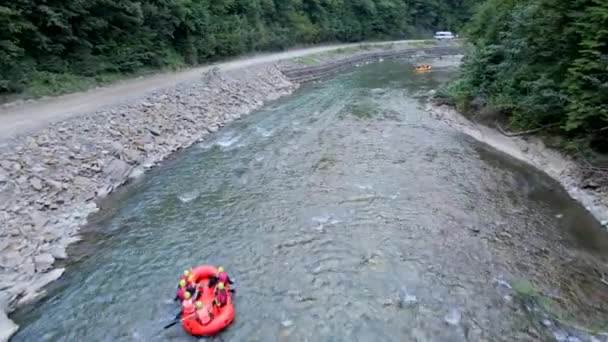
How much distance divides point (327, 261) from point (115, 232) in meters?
5.79

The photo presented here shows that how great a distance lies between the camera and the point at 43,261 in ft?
31.9

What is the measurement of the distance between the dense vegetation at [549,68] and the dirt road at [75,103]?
52.0 ft

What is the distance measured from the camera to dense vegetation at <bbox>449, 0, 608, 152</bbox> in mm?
11836

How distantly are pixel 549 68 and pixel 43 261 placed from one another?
16.2 meters

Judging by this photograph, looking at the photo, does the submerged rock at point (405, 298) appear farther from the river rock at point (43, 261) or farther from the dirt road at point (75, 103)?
the dirt road at point (75, 103)

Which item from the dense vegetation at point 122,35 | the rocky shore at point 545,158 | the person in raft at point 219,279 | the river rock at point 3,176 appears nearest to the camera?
the person in raft at point 219,279

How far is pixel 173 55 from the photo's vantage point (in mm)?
26750

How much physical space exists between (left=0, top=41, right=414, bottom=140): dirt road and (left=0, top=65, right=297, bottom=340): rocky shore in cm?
58

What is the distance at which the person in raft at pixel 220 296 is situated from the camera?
320 inches

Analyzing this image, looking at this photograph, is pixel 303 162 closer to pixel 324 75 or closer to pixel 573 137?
pixel 573 137

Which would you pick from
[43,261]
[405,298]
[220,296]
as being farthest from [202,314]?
[43,261]

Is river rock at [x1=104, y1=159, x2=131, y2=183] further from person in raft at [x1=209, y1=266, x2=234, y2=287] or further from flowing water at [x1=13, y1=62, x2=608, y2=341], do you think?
person in raft at [x1=209, y1=266, x2=234, y2=287]

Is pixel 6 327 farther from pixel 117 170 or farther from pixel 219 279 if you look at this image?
pixel 117 170

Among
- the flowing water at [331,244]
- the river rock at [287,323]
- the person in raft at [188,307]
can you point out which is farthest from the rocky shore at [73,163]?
the river rock at [287,323]
